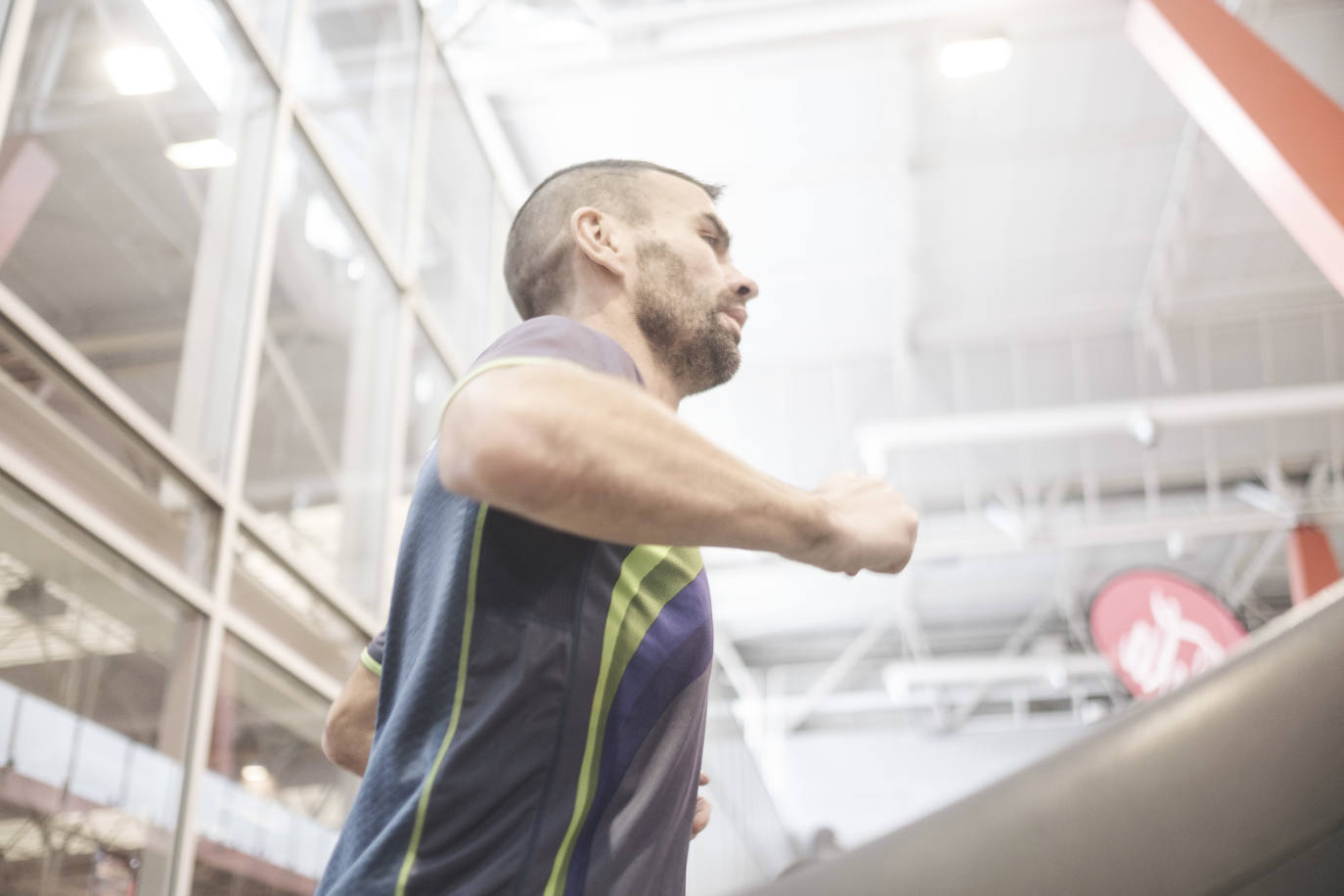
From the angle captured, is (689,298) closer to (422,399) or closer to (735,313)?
(735,313)

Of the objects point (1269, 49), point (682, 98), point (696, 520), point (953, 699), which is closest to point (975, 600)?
point (953, 699)

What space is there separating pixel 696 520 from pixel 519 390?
172mm

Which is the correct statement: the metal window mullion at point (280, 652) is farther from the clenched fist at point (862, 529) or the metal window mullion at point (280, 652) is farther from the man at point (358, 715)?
the clenched fist at point (862, 529)

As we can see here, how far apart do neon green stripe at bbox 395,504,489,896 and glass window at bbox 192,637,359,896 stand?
2832mm

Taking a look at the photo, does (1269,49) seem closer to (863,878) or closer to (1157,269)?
(1157,269)

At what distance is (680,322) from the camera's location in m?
1.43

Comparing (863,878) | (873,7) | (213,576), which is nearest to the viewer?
(863,878)

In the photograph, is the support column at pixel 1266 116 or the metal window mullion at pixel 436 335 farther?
the metal window mullion at pixel 436 335

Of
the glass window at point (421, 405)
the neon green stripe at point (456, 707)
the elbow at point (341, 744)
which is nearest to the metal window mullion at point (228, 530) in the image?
the glass window at point (421, 405)

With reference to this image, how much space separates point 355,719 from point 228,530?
2613 millimetres

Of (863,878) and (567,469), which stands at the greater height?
(567,469)

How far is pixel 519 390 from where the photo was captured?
0.94 m

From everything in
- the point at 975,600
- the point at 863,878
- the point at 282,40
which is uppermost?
the point at 975,600

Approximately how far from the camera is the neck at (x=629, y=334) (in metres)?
1.42
